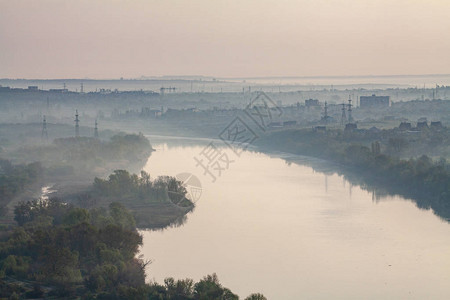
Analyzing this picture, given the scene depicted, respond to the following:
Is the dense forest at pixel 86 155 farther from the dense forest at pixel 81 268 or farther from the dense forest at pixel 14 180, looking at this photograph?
the dense forest at pixel 81 268

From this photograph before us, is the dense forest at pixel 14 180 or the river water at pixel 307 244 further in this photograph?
the dense forest at pixel 14 180

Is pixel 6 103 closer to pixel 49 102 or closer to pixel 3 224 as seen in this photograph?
pixel 49 102

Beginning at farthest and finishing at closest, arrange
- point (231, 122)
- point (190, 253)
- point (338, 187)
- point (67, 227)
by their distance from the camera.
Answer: point (231, 122)
point (338, 187)
point (190, 253)
point (67, 227)

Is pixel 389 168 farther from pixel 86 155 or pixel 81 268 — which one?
pixel 81 268

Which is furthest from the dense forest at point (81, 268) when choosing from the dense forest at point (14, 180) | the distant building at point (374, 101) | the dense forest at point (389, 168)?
the distant building at point (374, 101)

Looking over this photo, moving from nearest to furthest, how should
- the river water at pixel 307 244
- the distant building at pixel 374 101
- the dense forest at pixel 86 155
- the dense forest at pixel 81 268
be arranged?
the dense forest at pixel 81 268
the river water at pixel 307 244
the dense forest at pixel 86 155
the distant building at pixel 374 101

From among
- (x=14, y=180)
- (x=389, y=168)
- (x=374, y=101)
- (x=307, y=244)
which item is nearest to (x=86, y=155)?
(x=14, y=180)

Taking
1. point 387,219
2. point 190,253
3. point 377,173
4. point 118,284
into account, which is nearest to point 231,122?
point 377,173
